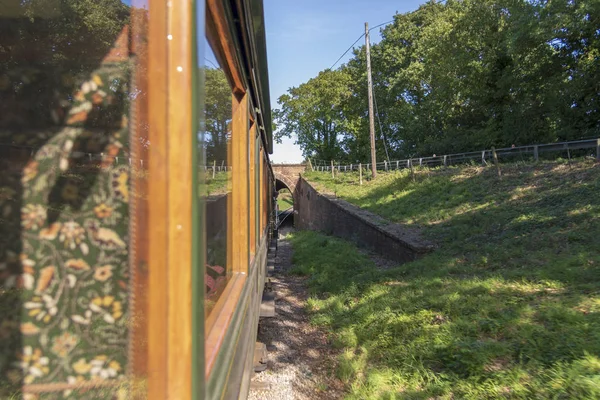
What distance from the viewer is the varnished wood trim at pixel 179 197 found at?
2.59ft

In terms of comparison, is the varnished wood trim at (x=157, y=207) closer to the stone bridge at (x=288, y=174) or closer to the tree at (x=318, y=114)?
the stone bridge at (x=288, y=174)

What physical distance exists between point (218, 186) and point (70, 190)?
2.63 feet

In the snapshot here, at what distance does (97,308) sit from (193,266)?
0.20 m

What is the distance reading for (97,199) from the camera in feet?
2.58

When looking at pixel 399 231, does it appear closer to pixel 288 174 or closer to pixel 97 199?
pixel 97 199

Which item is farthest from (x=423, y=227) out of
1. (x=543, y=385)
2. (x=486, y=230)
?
(x=543, y=385)

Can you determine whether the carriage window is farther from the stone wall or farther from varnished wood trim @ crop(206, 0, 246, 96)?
the stone wall

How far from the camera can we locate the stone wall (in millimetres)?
8219

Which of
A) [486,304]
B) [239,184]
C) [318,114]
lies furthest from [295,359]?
[318,114]

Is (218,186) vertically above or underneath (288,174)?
underneath

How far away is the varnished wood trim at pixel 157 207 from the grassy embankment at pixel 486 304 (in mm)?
2872

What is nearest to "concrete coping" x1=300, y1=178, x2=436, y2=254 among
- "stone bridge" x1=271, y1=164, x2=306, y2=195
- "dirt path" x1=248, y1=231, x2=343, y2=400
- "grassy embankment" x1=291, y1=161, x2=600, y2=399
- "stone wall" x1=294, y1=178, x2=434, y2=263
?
"stone wall" x1=294, y1=178, x2=434, y2=263

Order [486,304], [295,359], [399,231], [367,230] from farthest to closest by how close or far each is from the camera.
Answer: [367,230] → [399,231] → [295,359] → [486,304]

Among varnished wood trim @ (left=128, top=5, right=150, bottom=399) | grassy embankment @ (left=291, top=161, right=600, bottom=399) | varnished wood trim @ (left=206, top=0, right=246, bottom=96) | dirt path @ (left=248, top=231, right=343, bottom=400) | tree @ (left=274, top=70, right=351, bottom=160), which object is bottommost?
dirt path @ (left=248, top=231, right=343, bottom=400)
